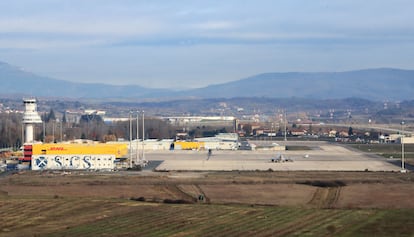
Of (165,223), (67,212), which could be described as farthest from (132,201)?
(165,223)

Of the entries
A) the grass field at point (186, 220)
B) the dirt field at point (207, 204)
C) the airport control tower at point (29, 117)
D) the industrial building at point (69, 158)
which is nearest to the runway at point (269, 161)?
the industrial building at point (69, 158)

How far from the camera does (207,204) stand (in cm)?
Answer: 3319

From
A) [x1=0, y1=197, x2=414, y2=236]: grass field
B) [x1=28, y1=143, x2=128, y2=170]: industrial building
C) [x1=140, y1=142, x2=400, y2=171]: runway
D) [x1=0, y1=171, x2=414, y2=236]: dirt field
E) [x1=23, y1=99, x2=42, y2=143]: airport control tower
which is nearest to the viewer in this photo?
[x1=0, y1=197, x2=414, y2=236]: grass field

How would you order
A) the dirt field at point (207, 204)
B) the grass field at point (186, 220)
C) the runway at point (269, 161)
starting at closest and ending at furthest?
the grass field at point (186, 220)
the dirt field at point (207, 204)
the runway at point (269, 161)

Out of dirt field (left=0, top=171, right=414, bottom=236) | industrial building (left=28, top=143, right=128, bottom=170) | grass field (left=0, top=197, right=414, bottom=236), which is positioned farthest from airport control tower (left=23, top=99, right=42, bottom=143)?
grass field (left=0, top=197, right=414, bottom=236)

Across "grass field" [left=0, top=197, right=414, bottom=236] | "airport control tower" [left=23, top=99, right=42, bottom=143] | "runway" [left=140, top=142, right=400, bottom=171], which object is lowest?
"grass field" [left=0, top=197, right=414, bottom=236]

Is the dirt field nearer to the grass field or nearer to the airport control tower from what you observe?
the grass field

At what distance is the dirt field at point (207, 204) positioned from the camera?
26469 millimetres

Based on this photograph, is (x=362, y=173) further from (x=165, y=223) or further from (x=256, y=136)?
(x=256, y=136)

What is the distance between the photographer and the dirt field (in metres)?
26.5

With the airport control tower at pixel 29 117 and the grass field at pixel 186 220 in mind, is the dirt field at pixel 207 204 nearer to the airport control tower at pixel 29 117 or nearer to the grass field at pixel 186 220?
the grass field at pixel 186 220

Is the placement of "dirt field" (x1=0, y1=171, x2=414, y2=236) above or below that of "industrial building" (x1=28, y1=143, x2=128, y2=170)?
below

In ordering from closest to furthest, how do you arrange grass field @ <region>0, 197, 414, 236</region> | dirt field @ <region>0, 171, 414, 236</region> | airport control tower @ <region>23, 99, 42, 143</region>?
grass field @ <region>0, 197, 414, 236</region>, dirt field @ <region>0, 171, 414, 236</region>, airport control tower @ <region>23, 99, 42, 143</region>

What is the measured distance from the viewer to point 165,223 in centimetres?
2750
